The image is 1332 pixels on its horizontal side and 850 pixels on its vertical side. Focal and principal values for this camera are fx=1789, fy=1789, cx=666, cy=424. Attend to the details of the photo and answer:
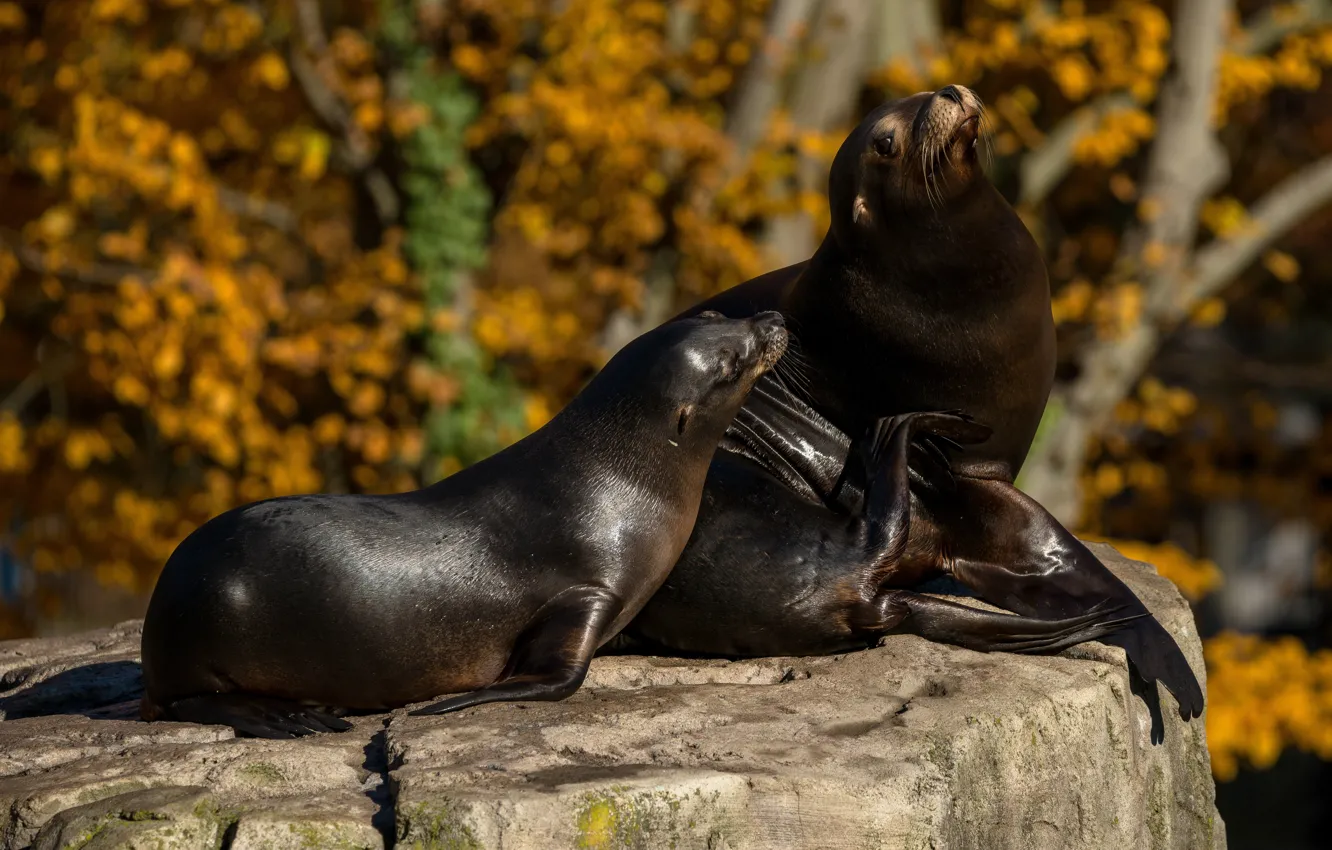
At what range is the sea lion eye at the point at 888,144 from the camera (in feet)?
15.9

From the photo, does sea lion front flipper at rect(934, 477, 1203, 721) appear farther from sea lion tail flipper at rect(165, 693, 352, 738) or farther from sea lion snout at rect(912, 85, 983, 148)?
sea lion tail flipper at rect(165, 693, 352, 738)

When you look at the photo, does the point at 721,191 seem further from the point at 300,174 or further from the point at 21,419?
the point at 21,419

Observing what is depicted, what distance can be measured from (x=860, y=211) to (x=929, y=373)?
1.67 feet

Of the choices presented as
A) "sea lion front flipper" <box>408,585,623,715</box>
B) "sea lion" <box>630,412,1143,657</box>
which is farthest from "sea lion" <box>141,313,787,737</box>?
"sea lion" <box>630,412,1143,657</box>

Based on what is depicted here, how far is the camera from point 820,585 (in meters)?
4.85

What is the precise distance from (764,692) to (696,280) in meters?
6.33

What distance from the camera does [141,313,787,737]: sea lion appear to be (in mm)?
4410

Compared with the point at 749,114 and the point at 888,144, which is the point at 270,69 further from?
the point at 888,144

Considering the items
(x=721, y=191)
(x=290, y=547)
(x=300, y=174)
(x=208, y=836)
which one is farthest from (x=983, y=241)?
(x=300, y=174)

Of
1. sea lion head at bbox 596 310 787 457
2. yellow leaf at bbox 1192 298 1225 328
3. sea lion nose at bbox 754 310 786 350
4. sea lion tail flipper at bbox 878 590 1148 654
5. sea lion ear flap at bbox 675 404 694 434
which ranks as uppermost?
sea lion nose at bbox 754 310 786 350

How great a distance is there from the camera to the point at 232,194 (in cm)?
1098

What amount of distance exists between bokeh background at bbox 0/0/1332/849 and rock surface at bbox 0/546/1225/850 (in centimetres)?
547

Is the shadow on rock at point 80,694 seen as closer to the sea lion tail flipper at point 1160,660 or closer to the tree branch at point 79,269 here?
the sea lion tail flipper at point 1160,660

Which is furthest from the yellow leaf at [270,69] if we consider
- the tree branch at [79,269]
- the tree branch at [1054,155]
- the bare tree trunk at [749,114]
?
the tree branch at [1054,155]
